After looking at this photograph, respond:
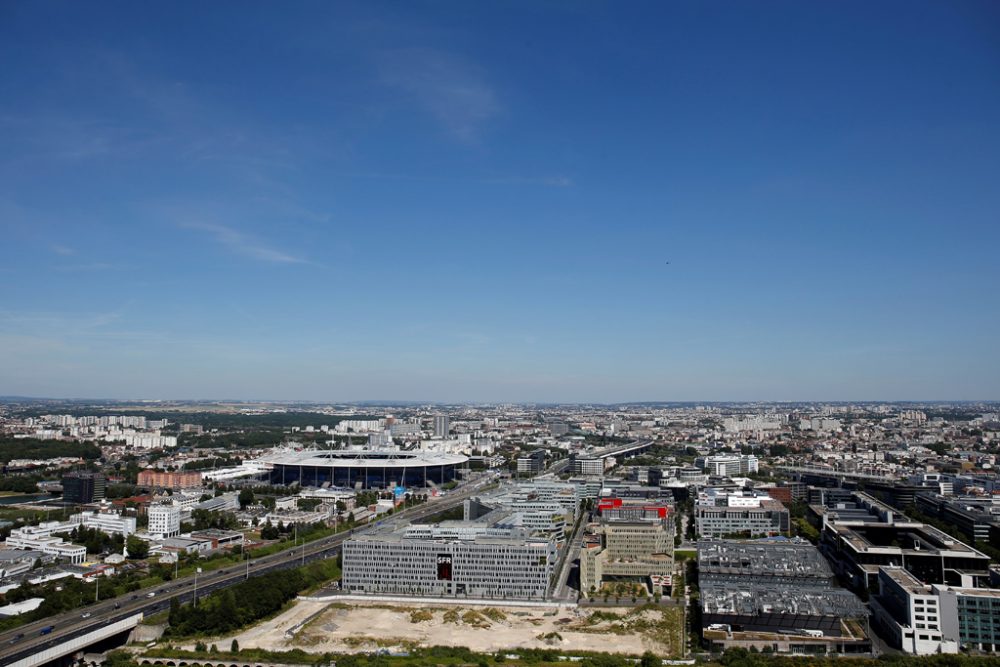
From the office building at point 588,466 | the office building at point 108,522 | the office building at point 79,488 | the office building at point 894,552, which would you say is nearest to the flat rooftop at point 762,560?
the office building at point 894,552

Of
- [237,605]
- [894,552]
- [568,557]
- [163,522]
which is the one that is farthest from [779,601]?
[163,522]

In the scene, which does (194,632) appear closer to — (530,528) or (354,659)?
(354,659)

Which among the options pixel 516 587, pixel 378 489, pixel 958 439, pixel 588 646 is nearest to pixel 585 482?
pixel 378 489

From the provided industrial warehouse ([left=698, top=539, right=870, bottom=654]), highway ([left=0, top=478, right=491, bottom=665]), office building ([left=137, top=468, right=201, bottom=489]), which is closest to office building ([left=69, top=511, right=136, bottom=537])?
highway ([left=0, top=478, right=491, bottom=665])

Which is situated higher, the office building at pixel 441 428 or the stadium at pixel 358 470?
the office building at pixel 441 428

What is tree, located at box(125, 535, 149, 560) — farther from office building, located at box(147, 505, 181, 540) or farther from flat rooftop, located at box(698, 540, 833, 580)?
flat rooftop, located at box(698, 540, 833, 580)

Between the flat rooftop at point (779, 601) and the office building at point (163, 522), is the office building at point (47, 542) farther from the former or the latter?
the flat rooftop at point (779, 601)
